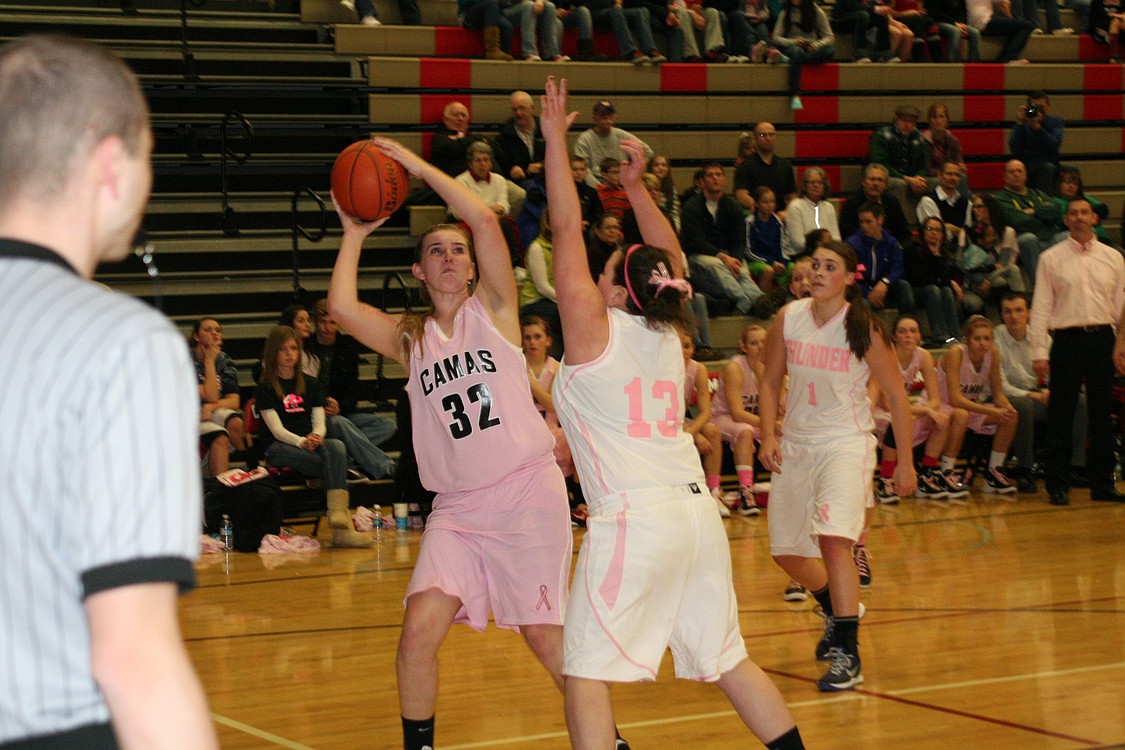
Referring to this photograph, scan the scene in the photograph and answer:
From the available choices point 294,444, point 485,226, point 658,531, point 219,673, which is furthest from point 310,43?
point 658,531

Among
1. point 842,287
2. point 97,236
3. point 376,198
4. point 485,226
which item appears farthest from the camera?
Result: point 842,287

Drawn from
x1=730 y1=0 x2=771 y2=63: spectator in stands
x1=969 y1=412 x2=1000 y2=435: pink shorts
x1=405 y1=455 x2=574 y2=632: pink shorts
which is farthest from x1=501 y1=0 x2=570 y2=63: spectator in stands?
x1=405 y1=455 x2=574 y2=632: pink shorts

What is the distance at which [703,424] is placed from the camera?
9438 mm

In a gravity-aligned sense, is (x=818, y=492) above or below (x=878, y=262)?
below

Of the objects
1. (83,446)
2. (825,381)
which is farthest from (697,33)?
(83,446)

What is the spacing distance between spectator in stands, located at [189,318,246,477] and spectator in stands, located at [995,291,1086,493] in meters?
6.05

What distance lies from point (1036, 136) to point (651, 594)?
11.8 metres

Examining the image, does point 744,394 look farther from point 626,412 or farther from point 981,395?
point 626,412

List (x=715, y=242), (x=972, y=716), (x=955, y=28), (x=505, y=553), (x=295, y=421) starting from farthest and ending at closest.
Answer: (x=955, y=28) → (x=715, y=242) → (x=295, y=421) → (x=972, y=716) → (x=505, y=553)

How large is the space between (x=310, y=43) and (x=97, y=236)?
12.4m

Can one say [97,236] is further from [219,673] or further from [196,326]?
[196,326]

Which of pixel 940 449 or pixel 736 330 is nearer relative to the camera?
pixel 940 449

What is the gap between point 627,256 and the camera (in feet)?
12.3

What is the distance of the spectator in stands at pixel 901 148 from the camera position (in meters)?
13.3
